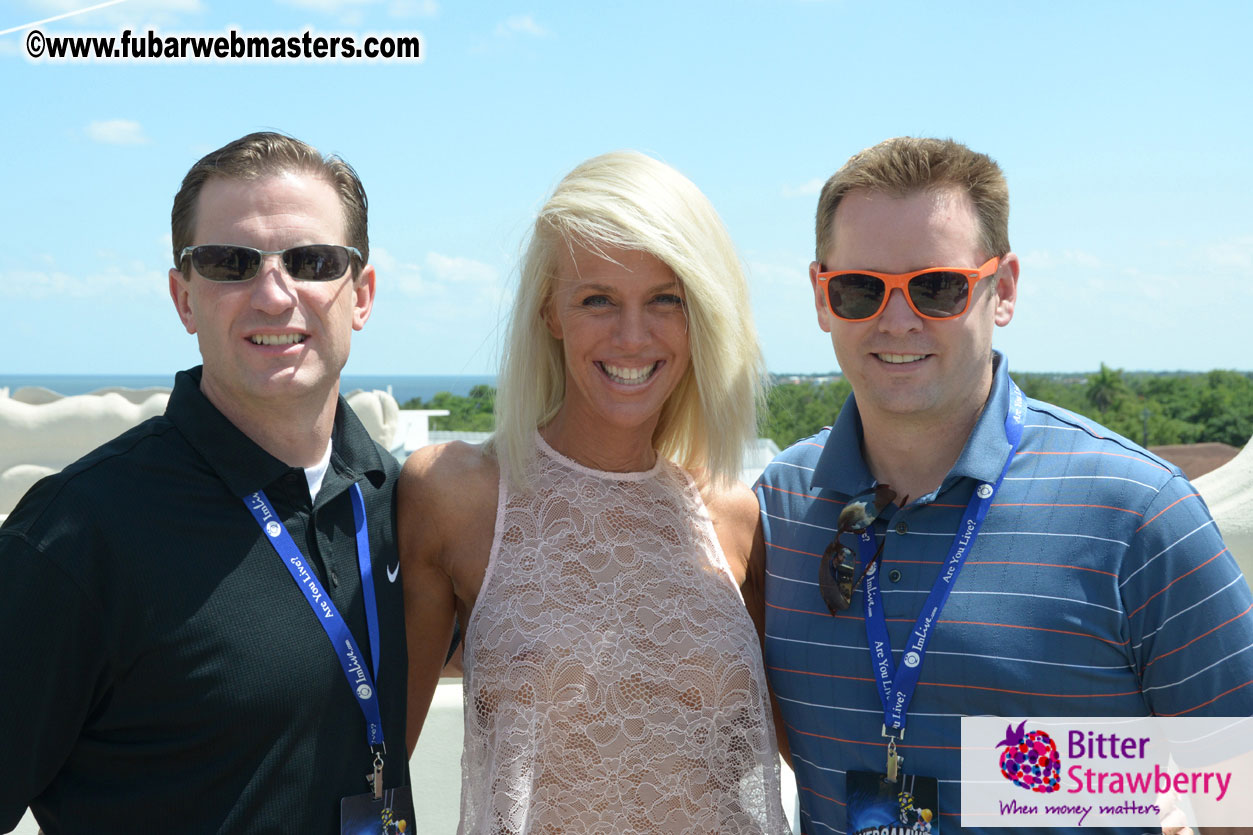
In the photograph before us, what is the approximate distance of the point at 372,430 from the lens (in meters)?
9.16

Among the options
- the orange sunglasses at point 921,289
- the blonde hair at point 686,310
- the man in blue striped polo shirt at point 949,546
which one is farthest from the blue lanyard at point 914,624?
the blonde hair at point 686,310

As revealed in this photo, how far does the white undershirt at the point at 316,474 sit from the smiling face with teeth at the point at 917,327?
135 cm

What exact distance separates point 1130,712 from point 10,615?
2371 mm

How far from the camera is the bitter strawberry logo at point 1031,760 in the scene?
89.0 inches

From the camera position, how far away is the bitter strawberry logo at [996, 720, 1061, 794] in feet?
7.41

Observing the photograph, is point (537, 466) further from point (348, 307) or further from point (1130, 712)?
point (1130, 712)

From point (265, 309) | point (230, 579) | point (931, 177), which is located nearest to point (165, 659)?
point (230, 579)

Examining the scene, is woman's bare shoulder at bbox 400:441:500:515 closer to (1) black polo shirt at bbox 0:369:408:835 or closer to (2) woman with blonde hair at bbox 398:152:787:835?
(2) woman with blonde hair at bbox 398:152:787:835

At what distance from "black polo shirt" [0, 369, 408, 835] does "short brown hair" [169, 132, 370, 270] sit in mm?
504

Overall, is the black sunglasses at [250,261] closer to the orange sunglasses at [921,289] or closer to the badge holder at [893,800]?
the orange sunglasses at [921,289]

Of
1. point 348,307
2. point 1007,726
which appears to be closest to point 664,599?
point 1007,726

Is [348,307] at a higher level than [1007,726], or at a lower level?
higher

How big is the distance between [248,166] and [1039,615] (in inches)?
83.1

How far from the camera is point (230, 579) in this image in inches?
84.7
